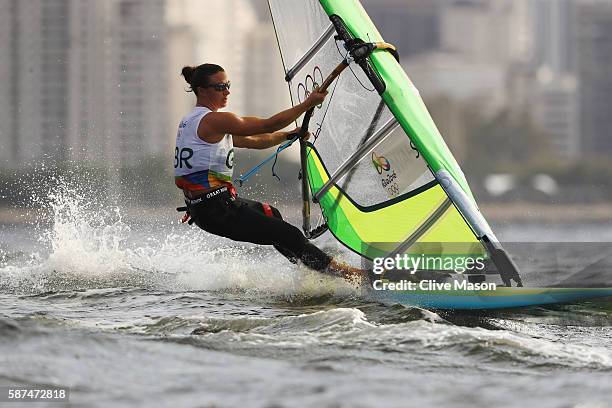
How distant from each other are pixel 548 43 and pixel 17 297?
100241mm

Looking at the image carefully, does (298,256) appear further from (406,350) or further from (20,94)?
(20,94)

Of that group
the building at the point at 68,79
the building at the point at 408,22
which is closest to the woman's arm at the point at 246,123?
the building at the point at 68,79

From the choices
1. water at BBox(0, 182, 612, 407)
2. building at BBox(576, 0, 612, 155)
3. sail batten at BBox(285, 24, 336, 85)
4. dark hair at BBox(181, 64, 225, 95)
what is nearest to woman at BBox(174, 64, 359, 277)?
dark hair at BBox(181, 64, 225, 95)

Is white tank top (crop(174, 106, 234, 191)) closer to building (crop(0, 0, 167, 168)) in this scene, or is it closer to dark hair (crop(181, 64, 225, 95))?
dark hair (crop(181, 64, 225, 95))

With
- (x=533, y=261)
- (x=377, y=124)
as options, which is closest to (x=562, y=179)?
(x=533, y=261)

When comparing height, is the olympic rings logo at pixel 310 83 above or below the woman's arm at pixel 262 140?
above

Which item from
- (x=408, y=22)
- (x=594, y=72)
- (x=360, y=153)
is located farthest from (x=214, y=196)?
(x=594, y=72)

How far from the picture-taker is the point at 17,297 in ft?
22.9

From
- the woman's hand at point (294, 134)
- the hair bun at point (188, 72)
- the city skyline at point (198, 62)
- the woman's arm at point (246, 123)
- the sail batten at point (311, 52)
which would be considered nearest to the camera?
the woman's arm at point (246, 123)

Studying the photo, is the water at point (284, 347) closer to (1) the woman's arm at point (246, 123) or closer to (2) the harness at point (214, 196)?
(2) the harness at point (214, 196)

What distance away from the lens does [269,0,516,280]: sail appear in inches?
256

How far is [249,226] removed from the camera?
680 cm

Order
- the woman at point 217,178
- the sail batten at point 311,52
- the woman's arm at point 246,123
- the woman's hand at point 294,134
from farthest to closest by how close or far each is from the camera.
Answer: the woman's hand at point 294,134 → the sail batten at point 311,52 → the woman at point 217,178 → the woman's arm at point 246,123

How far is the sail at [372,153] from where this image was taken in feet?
21.3
